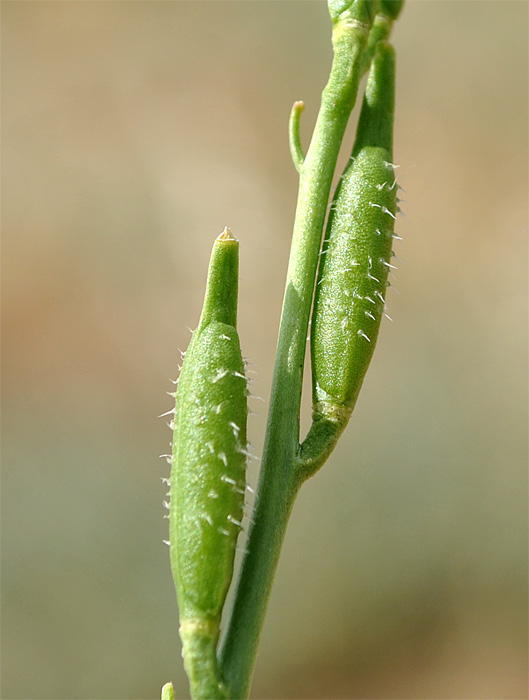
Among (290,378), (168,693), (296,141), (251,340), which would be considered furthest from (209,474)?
(251,340)

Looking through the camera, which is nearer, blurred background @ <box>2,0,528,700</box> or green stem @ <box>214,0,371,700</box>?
green stem @ <box>214,0,371,700</box>

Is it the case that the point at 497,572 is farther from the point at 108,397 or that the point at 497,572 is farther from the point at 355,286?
the point at 355,286

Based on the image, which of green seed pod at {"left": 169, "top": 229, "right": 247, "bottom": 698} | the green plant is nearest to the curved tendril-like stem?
the green plant

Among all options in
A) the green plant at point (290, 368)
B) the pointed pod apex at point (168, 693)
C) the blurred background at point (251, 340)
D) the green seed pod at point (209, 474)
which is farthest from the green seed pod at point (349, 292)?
the blurred background at point (251, 340)

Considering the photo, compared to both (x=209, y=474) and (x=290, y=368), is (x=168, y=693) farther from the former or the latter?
(x=290, y=368)

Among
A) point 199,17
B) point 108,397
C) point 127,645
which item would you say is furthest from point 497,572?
point 199,17

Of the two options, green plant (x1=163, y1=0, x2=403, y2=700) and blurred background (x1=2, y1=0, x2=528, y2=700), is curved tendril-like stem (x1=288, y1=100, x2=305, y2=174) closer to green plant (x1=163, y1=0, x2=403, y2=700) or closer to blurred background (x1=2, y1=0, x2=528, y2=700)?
green plant (x1=163, y1=0, x2=403, y2=700)

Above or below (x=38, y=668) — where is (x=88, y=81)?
above
